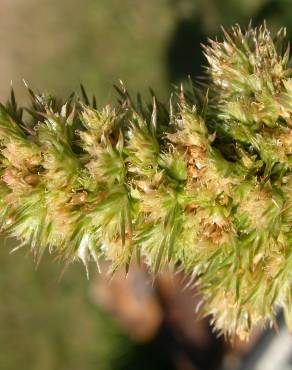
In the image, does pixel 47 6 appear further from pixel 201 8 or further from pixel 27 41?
pixel 201 8

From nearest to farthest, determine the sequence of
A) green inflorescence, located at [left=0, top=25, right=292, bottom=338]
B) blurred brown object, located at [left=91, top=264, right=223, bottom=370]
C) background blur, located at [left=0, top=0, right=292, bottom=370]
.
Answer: green inflorescence, located at [left=0, top=25, right=292, bottom=338]
blurred brown object, located at [left=91, top=264, right=223, bottom=370]
background blur, located at [left=0, top=0, right=292, bottom=370]

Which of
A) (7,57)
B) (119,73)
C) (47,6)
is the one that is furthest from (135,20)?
(7,57)

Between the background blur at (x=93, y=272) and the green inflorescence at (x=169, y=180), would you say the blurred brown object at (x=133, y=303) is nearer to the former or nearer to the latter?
the background blur at (x=93, y=272)

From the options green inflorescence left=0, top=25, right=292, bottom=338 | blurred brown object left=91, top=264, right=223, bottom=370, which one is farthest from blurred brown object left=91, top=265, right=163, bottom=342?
green inflorescence left=0, top=25, right=292, bottom=338

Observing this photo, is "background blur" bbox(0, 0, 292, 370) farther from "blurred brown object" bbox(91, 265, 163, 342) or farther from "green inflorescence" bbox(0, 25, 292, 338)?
"green inflorescence" bbox(0, 25, 292, 338)

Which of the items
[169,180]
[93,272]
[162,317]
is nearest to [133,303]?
[162,317]

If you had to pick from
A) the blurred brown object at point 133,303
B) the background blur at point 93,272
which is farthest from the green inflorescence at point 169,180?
the blurred brown object at point 133,303

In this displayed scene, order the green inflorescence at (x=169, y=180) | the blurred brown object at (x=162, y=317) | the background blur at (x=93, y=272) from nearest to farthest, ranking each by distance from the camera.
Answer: the green inflorescence at (x=169, y=180) → the blurred brown object at (x=162, y=317) → the background blur at (x=93, y=272)

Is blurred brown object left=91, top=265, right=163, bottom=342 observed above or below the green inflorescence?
below
